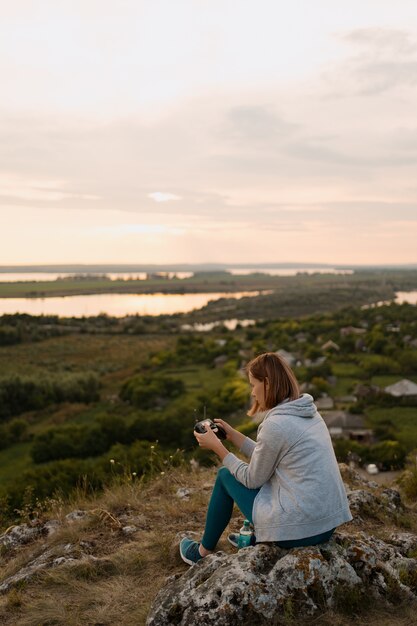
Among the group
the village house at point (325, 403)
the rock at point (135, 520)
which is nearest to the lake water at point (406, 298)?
the village house at point (325, 403)

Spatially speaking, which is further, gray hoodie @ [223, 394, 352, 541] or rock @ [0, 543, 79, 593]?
rock @ [0, 543, 79, 593]

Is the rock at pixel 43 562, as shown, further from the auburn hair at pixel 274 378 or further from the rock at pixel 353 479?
the rock at pixel 353 479

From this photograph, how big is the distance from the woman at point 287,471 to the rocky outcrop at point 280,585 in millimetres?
148

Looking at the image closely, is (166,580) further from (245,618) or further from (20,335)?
(20,335)

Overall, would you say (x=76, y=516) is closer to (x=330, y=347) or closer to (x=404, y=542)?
(x=404, y=542)

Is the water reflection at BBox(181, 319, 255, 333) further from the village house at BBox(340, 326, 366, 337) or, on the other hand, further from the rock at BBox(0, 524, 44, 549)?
the rock at BBox(0, 524, 44, 549)

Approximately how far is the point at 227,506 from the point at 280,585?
68 cm

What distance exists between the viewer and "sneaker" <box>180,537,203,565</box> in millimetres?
4036

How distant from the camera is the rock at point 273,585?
3193 millimetres

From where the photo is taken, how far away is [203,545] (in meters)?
3.94

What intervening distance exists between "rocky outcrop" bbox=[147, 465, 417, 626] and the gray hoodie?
0.59 ft

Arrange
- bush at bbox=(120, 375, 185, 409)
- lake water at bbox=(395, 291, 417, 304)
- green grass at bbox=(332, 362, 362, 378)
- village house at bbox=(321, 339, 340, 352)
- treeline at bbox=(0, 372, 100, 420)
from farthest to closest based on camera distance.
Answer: lake water at bbox=(395, 291, 417, 304), village house at bbox=(321, 339, 340, 352), green grass at bbox=(332, 362, 362, 378), bush at bbox=(120, 375, 185, 409), treeline at bbox=(0, 372, 100, 420)

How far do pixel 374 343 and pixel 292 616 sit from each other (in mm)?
56683

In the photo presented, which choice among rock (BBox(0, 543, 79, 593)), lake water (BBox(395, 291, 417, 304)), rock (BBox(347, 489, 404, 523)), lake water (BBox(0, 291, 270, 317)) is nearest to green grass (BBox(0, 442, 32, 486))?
rock (BBox(0, 543, 79, 593))
